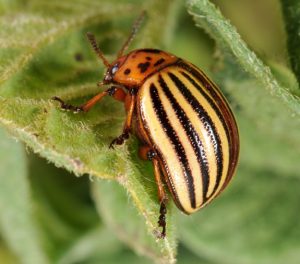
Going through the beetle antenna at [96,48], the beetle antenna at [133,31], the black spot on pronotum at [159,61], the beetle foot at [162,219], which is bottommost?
the beetle foot at [162,219]

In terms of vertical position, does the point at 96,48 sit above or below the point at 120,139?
above

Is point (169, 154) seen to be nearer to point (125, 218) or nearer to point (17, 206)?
point (125, 218)

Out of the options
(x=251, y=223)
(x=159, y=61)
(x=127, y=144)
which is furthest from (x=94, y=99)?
(x=251, y=223)

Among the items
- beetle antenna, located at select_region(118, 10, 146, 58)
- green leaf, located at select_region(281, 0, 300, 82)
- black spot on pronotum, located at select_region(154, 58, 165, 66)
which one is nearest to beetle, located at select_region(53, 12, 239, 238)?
black spot on pronotum, located at select_region(154, 58, 165, 66)

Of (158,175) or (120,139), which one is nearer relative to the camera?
(120,139)

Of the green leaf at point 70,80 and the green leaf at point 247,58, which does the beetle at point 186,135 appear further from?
the green leaf at point 247,58

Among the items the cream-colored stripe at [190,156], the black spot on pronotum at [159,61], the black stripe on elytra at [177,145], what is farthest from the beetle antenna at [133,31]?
the cream-colored stripe at [190,156]

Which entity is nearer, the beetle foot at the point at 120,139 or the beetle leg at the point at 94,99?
the beetle foot at the point at 120,139

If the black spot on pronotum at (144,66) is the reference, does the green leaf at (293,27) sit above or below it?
above

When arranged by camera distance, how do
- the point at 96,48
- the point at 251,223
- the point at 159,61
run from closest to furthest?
1. the point at 159,61
2. the point at 96,48
3. the point at 251,223
